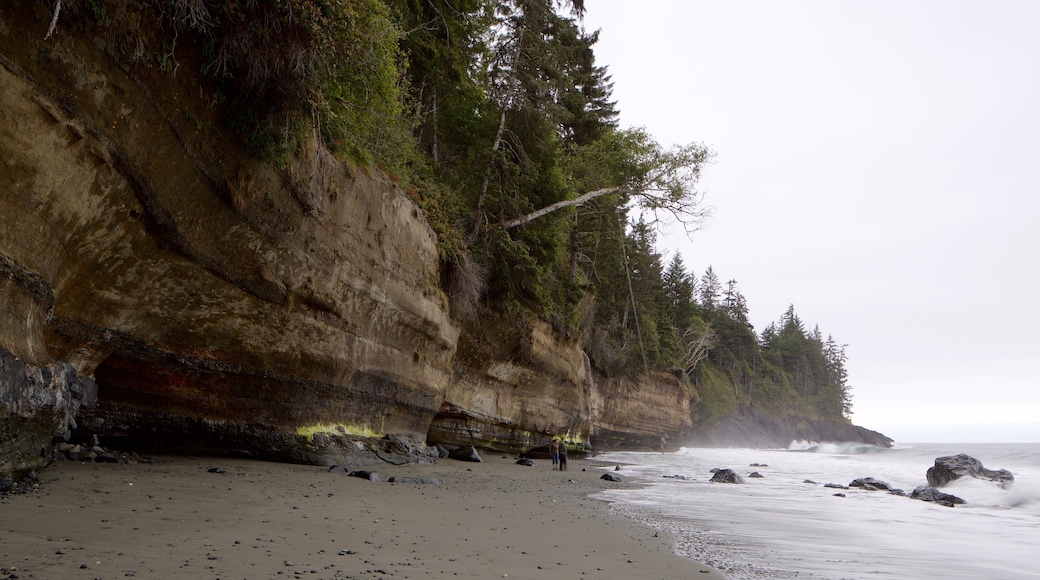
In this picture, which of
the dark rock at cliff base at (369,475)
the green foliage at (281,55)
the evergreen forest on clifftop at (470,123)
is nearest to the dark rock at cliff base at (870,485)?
the evergreen forest on clifftop at (470,123)

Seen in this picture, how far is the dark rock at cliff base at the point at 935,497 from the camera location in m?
13.0

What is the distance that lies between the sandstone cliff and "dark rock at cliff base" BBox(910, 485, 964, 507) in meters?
11.6

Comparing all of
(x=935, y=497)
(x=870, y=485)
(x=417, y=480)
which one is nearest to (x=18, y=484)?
(x=417, y=480)

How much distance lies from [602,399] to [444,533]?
2886 centimetres

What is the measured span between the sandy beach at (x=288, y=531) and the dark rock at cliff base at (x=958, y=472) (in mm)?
14211

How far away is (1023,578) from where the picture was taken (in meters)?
5.52

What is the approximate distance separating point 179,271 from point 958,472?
2048 cm

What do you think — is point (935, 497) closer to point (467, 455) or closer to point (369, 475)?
point (467, 455)

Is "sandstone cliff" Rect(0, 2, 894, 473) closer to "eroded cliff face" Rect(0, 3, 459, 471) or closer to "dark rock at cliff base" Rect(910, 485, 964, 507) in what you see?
"eroded cliff face" Rect(0, 3, 459, 471)

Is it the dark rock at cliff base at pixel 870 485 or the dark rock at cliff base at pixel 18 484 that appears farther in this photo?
the dark rock at cliff base at pixel 870 485

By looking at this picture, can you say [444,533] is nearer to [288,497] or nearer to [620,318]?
[288,497]

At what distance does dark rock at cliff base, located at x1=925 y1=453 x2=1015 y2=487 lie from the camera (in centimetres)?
1706

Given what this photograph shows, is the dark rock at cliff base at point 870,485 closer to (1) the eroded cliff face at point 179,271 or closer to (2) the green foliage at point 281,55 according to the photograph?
(1) the eroded cliff face at point 179,271

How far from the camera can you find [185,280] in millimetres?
7961
